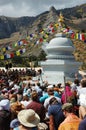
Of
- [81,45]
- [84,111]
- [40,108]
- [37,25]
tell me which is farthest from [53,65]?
[37,25]

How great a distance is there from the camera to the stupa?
22.8 meters

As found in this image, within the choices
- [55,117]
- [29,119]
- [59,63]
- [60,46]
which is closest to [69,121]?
[29,119]

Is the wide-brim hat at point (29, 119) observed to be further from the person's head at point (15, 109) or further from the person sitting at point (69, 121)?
the person's head at point (15, 109)

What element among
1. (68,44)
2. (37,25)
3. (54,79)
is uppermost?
(68,44)

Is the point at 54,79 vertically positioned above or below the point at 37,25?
above

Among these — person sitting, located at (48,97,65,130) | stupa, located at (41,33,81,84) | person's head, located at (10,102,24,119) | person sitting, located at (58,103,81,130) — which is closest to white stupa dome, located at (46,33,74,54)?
stupa, located at (41,33,81,84)

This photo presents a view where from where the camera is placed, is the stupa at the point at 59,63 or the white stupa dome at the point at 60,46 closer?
the stupa at the point at 59,63

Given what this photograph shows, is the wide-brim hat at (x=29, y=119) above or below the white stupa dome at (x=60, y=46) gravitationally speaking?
above

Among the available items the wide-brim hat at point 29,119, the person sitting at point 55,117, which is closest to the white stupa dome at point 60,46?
Result: the person sitting at point 55,117

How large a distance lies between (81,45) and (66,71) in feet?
255

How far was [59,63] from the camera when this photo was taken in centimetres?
2286

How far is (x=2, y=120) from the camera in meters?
8.20

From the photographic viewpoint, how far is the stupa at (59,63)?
2284cm

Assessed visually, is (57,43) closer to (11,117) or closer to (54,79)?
(54,79)
